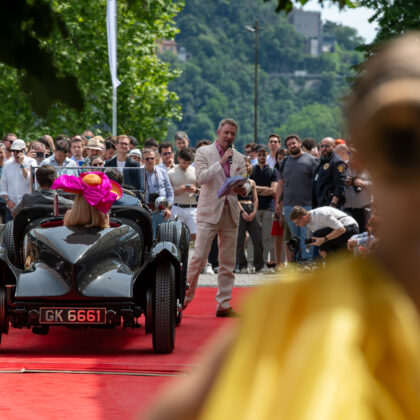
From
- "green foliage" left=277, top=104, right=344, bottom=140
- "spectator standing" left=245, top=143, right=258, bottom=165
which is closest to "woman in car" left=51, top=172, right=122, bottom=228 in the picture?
"spectator standing" left=245, top=143, right=258, bottom=165

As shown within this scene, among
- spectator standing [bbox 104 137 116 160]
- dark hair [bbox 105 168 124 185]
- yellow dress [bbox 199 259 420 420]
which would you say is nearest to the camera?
yellow dress [bbox 199 259 420 420]

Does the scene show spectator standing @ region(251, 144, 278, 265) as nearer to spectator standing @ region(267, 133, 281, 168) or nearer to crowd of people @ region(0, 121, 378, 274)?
crowd of people @ region(0, 121, 378, 274)

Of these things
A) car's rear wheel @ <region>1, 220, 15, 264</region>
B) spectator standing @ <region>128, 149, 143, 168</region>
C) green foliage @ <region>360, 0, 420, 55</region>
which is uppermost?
→ green foliage @ <region>360, 0, 420, 55</region>

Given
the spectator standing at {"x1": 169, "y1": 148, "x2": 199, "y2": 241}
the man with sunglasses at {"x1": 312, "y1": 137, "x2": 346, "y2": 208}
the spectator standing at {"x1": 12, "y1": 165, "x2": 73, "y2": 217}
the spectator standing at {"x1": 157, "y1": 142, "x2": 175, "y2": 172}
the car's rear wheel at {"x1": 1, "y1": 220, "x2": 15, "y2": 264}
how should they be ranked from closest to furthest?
the car's rear wheel at {"x1": 1, "y1": 220, "x2": 15, "y2": 264}
the spectator standing at {"x1": 12, "y1": 165, "x2": 73, "y2": 217}
the man with sunglasses at {"x1": 312, "y1": 137, "x2": 346, "y2": 208}
the spectator standing at {"x1": 169, "y1": 148, "x2": 199, "y2": 241}
the spectator standing at {"x1": 157, "y1": 142, "x2": 175, "y2": 172}

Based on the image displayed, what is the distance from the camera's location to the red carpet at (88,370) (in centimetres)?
584

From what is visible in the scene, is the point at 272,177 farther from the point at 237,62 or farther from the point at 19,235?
the point at 237,62

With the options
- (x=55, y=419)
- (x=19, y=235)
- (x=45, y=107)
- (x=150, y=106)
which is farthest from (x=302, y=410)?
(x=150, y=106)

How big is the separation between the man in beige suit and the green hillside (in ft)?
404

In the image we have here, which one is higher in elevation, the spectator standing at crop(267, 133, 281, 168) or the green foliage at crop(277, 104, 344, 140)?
the spectator standing at crop(267, 133, 281, 168)

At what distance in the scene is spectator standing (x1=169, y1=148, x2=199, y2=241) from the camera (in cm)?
1364

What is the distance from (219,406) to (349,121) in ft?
1.25

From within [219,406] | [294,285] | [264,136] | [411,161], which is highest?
[411,161]

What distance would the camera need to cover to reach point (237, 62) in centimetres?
15662

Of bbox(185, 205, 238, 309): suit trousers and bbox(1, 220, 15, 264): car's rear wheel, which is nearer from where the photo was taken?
bbox(1, 220, 15, 264): car's rear wheel
